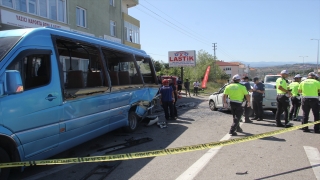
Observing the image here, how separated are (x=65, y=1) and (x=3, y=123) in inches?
593

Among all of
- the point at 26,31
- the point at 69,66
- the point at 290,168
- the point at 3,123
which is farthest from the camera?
the point at 69,66

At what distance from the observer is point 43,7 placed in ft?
49.0

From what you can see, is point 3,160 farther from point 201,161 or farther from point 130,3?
point 130,3

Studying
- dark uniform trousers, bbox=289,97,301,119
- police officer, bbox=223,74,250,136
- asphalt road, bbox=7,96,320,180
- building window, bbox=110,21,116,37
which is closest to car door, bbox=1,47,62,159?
asphalt road, bbox=7,96,320,180

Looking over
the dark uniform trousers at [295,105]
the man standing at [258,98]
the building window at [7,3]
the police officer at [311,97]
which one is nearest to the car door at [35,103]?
the police officer at [311,97]

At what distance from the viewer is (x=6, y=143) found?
3656 millimetres

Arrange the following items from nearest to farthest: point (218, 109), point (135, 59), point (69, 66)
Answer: point (69, 66) < point (135, 59) < point (218, 109)

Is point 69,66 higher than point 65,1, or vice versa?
point 65,1

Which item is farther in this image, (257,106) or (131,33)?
(131,33)

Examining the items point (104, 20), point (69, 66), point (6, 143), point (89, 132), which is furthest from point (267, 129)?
point (104, 20)

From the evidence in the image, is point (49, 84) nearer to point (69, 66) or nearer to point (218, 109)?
point (69, 66)

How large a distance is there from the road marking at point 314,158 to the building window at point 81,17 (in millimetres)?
16475

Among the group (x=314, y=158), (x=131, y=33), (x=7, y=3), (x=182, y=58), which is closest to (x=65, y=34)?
(x=314, y=158)

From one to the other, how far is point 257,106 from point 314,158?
4816mm
